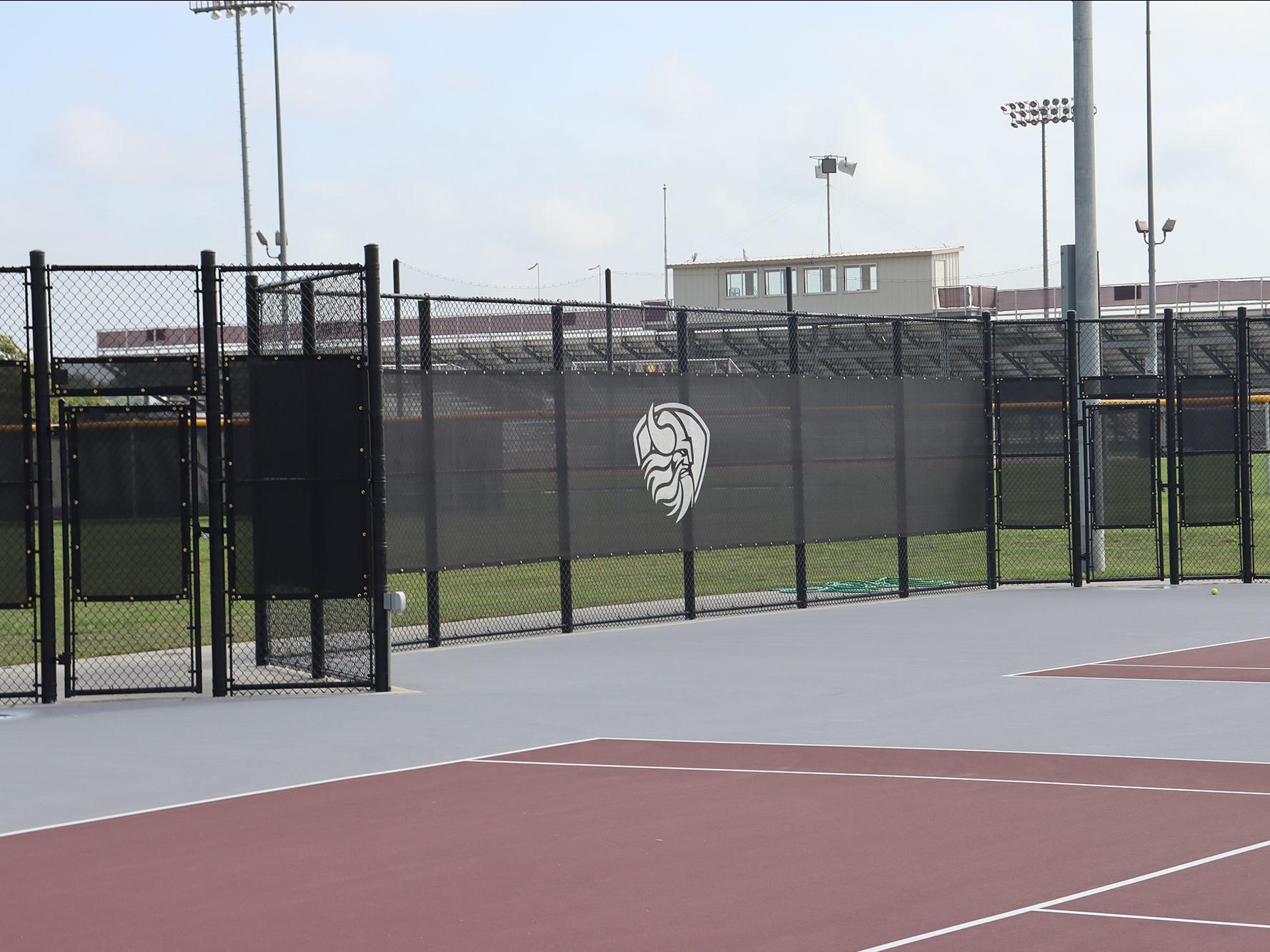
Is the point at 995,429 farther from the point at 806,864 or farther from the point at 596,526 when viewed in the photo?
the point at 806,864

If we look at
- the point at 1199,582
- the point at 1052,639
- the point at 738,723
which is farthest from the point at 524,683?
the point at 1199,582

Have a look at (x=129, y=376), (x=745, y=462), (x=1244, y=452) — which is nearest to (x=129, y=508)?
(x=129, y=376)

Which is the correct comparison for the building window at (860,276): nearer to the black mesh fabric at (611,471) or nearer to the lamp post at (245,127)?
the lamp post at (245,127)

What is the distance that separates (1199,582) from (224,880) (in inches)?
595

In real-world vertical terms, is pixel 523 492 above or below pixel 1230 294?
below

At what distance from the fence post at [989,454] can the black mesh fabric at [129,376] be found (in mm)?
9878

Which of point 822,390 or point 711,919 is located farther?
point 822,390

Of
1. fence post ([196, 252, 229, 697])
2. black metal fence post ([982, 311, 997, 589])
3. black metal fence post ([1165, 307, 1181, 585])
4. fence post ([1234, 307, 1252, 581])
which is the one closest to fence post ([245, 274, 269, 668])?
fence post ([196, 252, 229, 697])

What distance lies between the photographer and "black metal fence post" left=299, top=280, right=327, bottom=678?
41.6 ft

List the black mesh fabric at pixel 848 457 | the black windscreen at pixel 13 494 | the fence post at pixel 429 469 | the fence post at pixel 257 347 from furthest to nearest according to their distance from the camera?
the black mesh fabric at pixel 848 457 < the fence post at pixel 429 469 < the fence post at pixel 257 347 < the black windscreen at pixel 13 494

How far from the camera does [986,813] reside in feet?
25.8

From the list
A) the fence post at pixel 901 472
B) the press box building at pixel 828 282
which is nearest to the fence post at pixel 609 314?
the fence post at pixel 901 472

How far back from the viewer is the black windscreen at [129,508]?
11922 mm

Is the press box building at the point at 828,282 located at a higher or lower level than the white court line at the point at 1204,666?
higher
